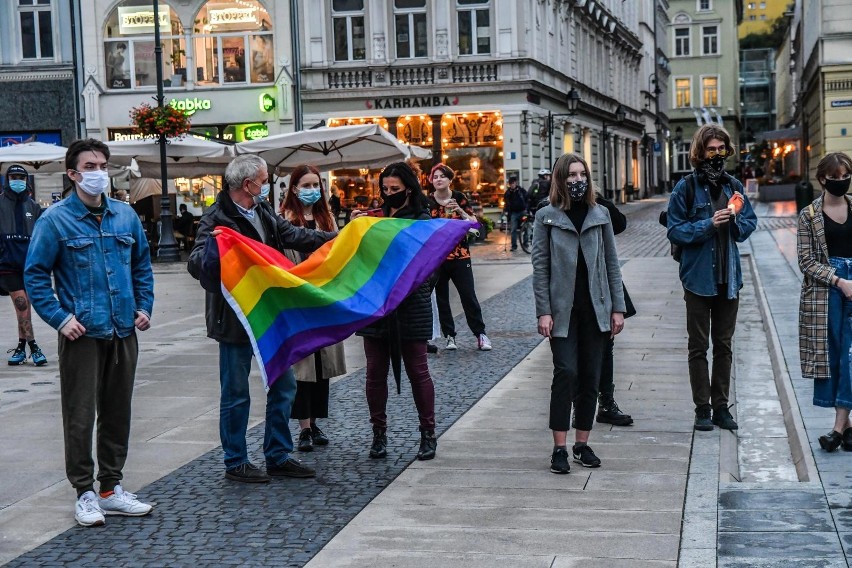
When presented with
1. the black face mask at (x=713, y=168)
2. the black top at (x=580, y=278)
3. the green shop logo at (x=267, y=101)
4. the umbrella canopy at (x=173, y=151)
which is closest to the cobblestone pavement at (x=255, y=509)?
the black top at (x=580, y=278)

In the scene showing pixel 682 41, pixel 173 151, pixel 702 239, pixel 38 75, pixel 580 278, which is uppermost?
pixel 682 41

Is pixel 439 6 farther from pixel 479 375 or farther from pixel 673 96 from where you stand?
pixel 673 96

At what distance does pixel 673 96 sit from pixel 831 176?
96848 mm

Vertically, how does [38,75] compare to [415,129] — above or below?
above

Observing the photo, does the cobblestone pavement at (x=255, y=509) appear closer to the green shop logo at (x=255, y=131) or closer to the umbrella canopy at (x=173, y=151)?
the umbrella canopy at (x=173, y=151)

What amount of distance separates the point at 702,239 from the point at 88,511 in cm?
422

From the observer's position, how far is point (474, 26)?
133 ft

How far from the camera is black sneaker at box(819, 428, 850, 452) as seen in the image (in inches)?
296

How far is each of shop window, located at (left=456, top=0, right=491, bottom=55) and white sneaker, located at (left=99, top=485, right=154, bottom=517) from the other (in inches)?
1384

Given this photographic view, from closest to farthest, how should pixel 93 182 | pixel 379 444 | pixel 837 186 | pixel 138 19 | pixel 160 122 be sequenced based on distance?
pixel 93 182
pixel 837 186
pixel 379 444
pixel 160 122
pixel 138 19

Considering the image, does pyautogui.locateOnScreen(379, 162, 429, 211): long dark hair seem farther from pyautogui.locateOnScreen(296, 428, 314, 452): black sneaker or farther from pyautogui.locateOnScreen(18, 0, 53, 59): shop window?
pyautogui.locateOnScreen(18, 0, 53, 59): shop window

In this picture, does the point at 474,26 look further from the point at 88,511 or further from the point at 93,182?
the point at 88,511

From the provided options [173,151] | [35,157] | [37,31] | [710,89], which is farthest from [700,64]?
[35,157]

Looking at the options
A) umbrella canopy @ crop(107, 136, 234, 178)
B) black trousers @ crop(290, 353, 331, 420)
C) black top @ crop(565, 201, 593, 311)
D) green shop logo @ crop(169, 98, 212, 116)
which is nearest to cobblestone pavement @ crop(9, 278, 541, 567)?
black trousers @ crop(290, 353, 331, 420)
